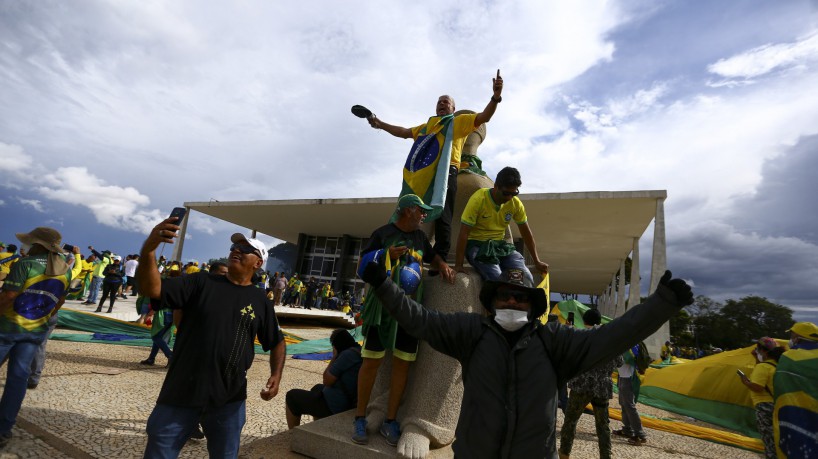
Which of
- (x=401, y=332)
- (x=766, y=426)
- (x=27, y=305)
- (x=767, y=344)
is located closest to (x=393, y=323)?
(x=401, y=332)

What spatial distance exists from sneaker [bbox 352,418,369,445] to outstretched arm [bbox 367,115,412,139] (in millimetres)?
2868

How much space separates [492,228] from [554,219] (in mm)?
16031

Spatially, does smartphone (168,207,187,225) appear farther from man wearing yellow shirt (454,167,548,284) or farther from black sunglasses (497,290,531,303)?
man wearing yellow shirt (454,167,548,284)

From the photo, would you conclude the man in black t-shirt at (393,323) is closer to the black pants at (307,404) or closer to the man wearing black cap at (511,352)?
the black pants at (307,404)

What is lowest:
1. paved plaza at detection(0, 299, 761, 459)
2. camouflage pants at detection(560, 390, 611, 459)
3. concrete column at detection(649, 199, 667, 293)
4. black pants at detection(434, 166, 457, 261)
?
paved plaza at detection(0, 299, 761, 459)

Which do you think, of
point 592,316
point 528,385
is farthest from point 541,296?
point 592,316

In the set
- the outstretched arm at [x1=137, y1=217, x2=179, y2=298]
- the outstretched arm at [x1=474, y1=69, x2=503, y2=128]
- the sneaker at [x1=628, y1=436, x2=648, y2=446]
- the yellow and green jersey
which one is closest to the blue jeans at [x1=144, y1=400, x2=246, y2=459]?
the outstretched arm at [x1=137, y1=217, x2=179, y2=298]

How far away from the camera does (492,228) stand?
3568 mm

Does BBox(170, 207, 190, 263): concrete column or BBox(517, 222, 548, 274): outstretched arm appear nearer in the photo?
BBox(517, 222, 548, 274): outstretched arm

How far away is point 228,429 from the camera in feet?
7.00

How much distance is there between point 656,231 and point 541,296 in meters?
15.8

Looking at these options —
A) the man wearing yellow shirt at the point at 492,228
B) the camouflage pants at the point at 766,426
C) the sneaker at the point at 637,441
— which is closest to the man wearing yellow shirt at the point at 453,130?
the man wearing yellow shirt at the point at 492,228

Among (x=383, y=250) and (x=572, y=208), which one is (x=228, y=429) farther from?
(x=572, y=208)

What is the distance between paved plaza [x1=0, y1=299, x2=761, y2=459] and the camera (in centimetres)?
304
